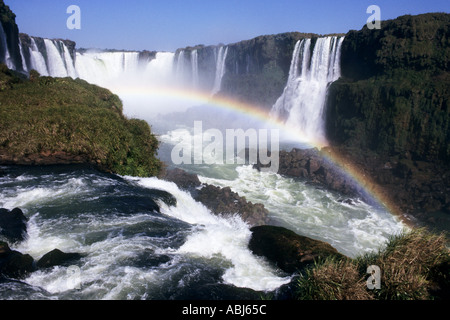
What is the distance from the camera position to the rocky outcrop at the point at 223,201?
1722 centimetres

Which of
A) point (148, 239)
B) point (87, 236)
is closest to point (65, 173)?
point (87, 236)

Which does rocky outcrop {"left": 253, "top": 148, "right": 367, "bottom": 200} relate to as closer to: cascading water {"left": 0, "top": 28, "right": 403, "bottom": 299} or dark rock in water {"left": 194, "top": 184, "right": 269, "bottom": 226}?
cascading water {"left": 0, "top": 28, "right": 403, "bottom": 299}

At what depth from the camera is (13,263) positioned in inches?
244

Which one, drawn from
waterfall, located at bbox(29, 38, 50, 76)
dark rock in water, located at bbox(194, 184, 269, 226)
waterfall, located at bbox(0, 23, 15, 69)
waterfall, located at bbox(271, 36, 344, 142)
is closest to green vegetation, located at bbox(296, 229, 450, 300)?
dark rock in water, located at bbox(194, 184, 269, 226)

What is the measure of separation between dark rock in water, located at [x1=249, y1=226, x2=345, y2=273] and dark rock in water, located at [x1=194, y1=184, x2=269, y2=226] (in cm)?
819

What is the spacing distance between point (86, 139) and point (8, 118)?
3383 millimetres

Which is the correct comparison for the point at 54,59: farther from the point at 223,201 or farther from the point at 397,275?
the point at 397,275

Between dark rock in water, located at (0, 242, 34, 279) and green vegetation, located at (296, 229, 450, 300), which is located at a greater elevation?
green vegetation, located at (296, 229, 450, 300)

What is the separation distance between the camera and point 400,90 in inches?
1122

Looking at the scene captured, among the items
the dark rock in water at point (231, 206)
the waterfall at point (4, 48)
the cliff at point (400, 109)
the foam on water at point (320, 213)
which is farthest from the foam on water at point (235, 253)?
the waterfall at point (4, 48)

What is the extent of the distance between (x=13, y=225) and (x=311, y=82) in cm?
3478

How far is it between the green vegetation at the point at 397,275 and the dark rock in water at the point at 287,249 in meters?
1.44

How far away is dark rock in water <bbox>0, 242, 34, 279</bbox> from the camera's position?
19.8 feet

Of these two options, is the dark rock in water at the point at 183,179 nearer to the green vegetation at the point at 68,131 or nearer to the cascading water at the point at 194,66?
the green vegetation at the point at 68,131
